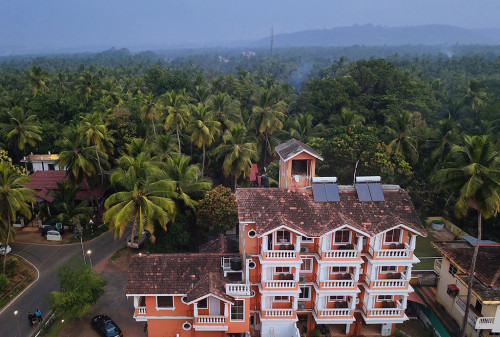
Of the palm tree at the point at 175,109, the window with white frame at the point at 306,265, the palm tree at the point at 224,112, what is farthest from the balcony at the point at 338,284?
the palm tree at the point at 224,112

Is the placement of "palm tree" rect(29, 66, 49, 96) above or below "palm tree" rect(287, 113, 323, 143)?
above

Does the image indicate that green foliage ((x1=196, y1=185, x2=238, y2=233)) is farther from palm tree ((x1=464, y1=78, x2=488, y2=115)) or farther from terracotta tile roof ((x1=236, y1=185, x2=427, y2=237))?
palm tree ((x1=464, y1=78, x2=488, y2=115))

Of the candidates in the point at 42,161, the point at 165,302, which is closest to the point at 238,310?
the point at 165,302

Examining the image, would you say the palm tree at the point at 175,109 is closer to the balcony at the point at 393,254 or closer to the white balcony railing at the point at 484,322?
the balcony at the point at 393,254

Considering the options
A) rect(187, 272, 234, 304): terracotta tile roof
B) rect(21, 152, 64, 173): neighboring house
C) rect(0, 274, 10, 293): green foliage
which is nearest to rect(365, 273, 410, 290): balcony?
rect(187, 272, 234, 304): terracotta tile roof

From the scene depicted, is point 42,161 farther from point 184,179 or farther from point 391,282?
point 391,282

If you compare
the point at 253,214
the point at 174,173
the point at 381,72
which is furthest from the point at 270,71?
the point at 253,214

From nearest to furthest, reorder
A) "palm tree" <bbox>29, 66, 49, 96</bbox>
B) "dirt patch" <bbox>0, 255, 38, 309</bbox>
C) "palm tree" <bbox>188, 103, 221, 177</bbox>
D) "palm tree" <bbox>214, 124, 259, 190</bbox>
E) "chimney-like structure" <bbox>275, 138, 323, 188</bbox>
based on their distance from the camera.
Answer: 1. "chimney-like structure" <bbox>275, 138, 323, 188</bbox>
2. "dirt patch" <bbox>0, 255, 38, 309</bbox>
3. "palm tree" <bbox>214, 124, 259, 190</bbox>
4. "palm tree" <bbox>188, 103, 221, 177</bbox>
5. "palm tree" <bbox>29, 66, 49, 96</bbox>
